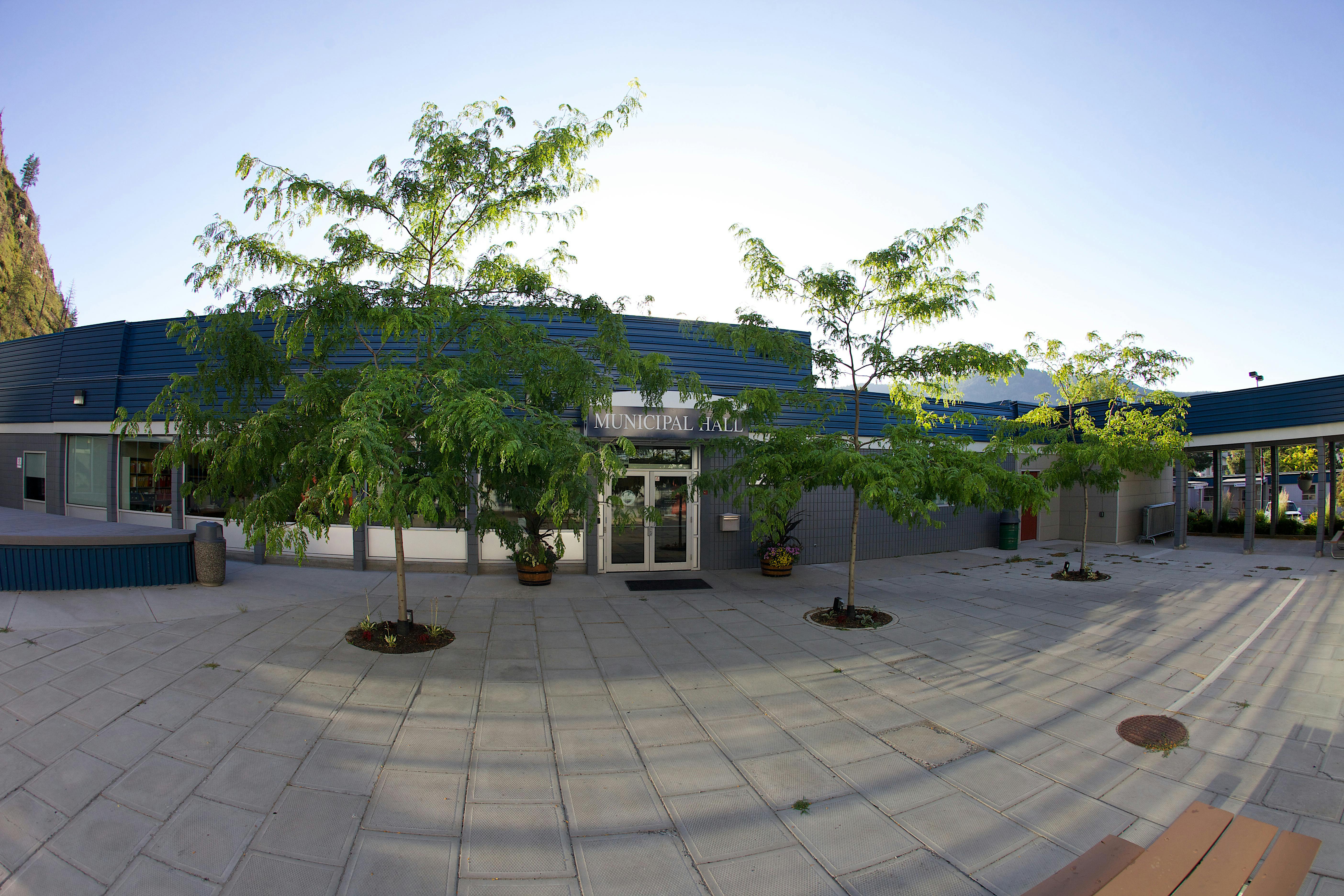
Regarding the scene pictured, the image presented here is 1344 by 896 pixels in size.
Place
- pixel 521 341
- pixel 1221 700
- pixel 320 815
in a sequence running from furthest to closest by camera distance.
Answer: pixel 521 341, pixel 1221 700, pixel 320 815

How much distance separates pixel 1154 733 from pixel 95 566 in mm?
12655

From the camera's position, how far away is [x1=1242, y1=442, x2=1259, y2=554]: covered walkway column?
1450 cm

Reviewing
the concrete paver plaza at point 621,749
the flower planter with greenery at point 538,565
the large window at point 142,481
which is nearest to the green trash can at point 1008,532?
the concrete paver plaza at point 621,749

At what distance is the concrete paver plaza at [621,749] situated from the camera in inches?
119

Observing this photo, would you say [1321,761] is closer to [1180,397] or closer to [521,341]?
[521,341]

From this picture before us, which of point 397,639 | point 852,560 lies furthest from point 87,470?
point 852,560

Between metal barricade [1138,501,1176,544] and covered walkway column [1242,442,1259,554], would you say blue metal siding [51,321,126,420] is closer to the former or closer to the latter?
metal barricade [1138,501,1176,544]

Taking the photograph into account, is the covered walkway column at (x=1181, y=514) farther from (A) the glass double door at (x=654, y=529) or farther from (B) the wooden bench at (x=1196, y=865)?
(B) the wooden bench at (x=1196, y=865)

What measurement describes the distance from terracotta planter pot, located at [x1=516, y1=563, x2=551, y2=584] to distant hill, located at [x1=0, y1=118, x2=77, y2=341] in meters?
49.3

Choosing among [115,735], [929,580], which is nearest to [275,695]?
[115,735]

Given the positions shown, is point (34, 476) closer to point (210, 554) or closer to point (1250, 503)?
point (210, 554)

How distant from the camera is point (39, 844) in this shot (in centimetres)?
303

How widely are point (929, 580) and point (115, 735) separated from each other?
11.2 meters

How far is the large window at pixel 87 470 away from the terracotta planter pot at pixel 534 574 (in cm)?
1151
